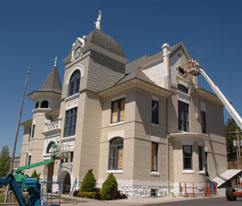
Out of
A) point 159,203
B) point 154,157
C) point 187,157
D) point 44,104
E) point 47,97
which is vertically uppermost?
point 47,97

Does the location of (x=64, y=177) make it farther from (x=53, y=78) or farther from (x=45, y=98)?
(x=53, y=78)

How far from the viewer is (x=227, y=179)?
25.7 m

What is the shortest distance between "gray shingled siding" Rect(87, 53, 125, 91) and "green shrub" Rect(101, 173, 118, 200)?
8949 millimetres

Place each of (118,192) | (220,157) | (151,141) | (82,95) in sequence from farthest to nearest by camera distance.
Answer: (220,157) → (82,95) → (151,141) → (118,192)

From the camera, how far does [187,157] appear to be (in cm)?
2297

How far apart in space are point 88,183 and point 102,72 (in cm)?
1073

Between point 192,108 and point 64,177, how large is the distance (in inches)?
559

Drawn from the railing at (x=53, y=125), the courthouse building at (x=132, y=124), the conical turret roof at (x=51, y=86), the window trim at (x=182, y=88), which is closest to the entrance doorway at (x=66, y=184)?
the courthouse building at (x=132, y=124)

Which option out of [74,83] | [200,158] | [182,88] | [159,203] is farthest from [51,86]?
[159,203]

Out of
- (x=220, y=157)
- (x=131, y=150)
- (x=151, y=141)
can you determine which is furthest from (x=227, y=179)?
(x=131, y=150)

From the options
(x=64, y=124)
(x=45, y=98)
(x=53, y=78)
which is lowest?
(x=64, y=124)

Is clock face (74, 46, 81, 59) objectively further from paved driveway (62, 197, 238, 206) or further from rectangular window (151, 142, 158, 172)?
paved driveway (62, 197, 238, 206)

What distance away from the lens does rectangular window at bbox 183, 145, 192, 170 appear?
2273 cm

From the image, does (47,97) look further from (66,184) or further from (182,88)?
(182,88)
